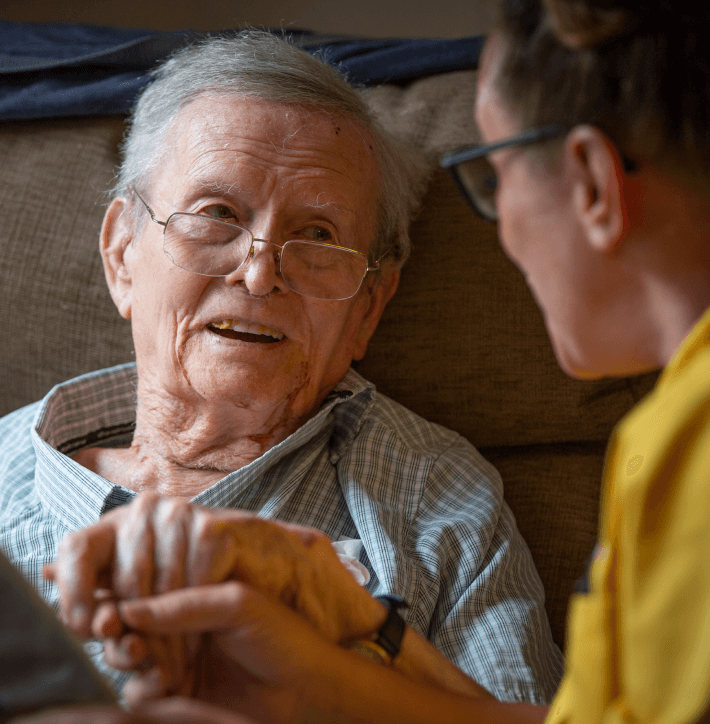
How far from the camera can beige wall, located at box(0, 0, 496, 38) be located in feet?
8.12

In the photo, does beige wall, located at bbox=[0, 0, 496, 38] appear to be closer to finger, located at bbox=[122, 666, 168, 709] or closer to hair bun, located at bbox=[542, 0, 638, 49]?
hair bun, located at bbox=[542, 0, 638, 49]

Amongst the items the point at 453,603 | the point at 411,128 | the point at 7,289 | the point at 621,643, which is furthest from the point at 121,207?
the point at 621,643

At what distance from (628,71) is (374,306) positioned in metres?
1.02

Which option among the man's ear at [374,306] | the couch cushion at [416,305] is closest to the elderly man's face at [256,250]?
the man's ear at [374,306]

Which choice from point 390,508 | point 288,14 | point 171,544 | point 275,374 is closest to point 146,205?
point 275,374

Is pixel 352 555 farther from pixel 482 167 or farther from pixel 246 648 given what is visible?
pixel 482 167

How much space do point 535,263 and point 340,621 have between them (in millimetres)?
492

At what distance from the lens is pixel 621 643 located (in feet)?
1.89

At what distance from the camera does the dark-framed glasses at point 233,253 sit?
1.33m

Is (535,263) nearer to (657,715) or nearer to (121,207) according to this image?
(657,715)

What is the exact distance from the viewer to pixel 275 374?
134 centimetres

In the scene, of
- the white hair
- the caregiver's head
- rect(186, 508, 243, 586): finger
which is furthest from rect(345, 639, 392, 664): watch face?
the white hair

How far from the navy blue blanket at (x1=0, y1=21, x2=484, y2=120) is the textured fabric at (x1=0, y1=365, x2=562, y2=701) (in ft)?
2.49

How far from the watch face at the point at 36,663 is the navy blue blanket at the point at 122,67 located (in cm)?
154
